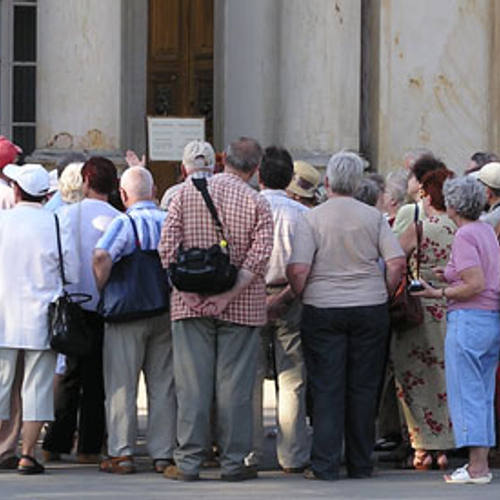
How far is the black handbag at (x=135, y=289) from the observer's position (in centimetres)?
1203

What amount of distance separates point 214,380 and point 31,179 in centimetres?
153

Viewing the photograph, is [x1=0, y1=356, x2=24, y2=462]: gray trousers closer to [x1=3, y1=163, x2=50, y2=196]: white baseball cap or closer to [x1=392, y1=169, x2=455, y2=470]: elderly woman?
[x1=3, y1=163, x2=50, y2=196]: white baseball cap

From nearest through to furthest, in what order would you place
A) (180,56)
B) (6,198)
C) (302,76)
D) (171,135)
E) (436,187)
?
(436,187) < (6,198) < (171,135) < (302,76) < (180,56)

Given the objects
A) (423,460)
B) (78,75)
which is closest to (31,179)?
(423,460)

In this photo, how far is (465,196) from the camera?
39.5 ft

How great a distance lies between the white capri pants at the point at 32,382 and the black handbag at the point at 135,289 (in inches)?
17.2

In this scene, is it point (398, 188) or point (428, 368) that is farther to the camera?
point (398, 188)

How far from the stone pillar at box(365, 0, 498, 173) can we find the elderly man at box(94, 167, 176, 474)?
613 cm

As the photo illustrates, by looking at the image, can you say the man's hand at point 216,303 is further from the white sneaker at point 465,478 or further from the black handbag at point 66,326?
the white sneaker at point 465,478

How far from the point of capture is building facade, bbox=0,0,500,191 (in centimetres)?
1711

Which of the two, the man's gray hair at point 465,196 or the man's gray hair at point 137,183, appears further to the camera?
the man's gray hair at point 137,183

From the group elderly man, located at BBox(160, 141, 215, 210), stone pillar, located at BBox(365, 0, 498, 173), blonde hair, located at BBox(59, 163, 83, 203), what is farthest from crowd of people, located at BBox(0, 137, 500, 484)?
stone pillar, located at BBox(365, 0, 498, 173)

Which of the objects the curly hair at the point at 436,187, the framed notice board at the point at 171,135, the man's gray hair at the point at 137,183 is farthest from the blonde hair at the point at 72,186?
the framed notice board at the point at 171,135

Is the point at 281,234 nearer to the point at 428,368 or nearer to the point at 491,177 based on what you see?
the point at 428,368
